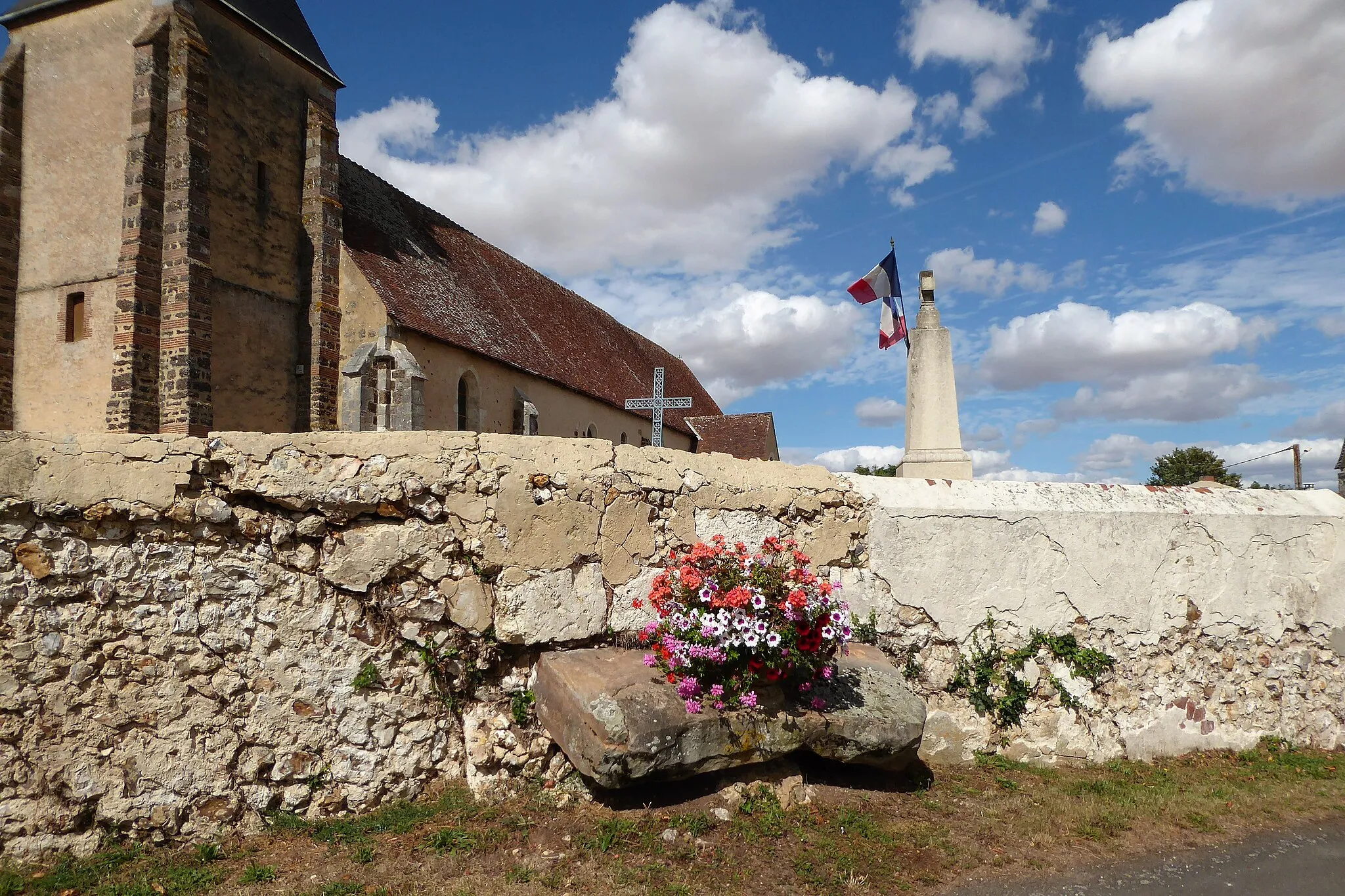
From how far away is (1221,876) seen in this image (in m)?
4.25

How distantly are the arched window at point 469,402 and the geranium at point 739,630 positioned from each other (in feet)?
37.6

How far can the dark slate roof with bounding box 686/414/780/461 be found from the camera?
2784 centimetres

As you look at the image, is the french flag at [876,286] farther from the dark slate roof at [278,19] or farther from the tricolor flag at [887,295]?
the dark slate roof at [278,19]

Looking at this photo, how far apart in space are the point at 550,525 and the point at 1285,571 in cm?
592

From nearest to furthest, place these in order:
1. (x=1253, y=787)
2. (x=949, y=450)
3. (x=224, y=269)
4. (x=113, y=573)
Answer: (x=113, y=573) < (x=1253, y=787) < (x=949, y=450) < (x=224, y=269)

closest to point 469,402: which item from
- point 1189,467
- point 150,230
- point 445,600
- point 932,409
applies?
point 150,230

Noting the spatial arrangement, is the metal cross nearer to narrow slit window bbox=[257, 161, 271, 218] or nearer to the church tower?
the church tower

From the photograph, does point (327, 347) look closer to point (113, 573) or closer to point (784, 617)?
point (113, 573)

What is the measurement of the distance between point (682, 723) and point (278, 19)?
1536cm

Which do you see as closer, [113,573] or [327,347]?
[113,573]

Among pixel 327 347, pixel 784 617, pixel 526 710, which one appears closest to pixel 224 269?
pixel 327 347

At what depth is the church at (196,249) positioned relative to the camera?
12.0 meters

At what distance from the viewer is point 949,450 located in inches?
297

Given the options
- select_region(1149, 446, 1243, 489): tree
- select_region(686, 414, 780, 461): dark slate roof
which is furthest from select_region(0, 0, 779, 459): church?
select_region(1149, 446, 1243, 489): tree
